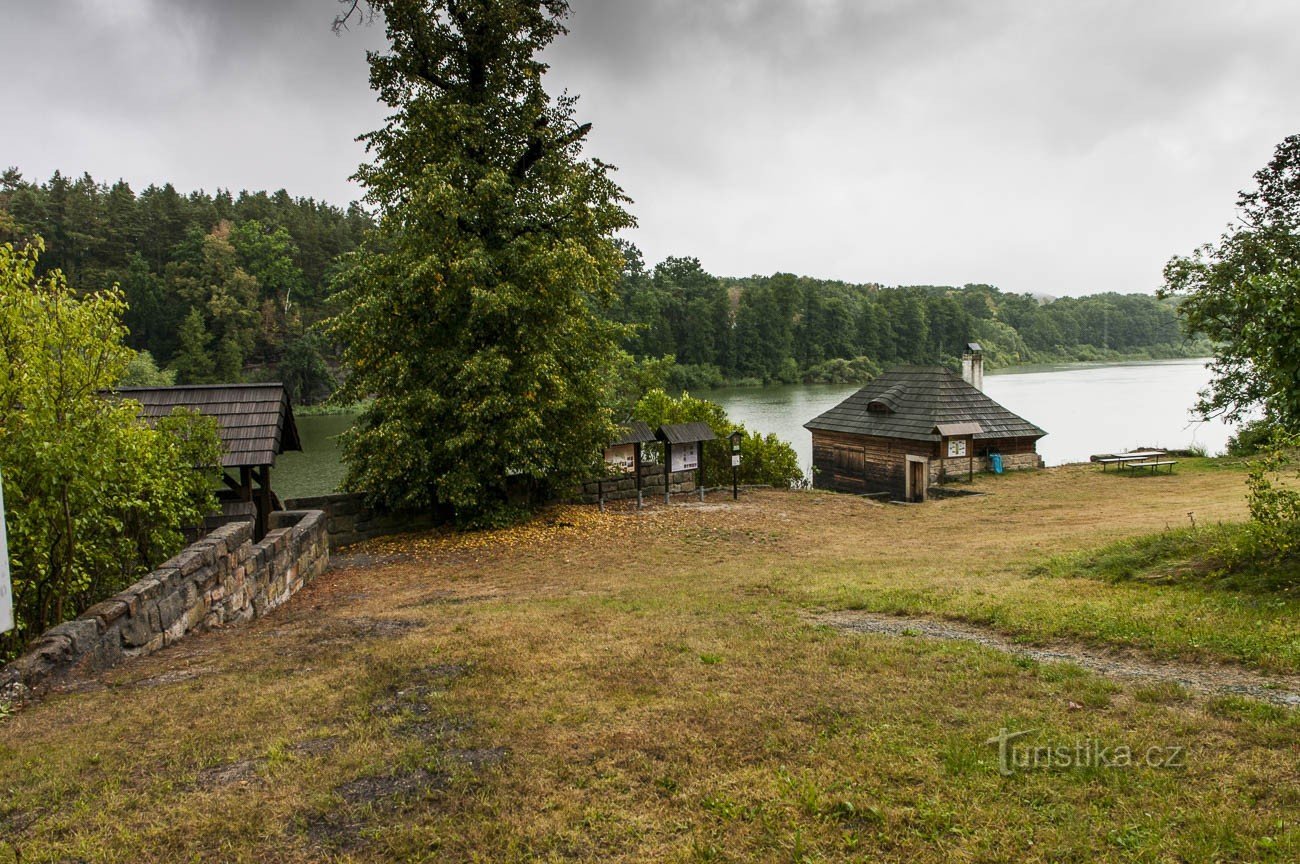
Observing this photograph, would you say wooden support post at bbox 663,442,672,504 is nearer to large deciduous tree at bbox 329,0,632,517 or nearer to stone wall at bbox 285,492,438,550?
large deciduous tree at bbox 329,0,632,517

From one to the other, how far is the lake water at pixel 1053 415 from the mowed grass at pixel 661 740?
74.6ft

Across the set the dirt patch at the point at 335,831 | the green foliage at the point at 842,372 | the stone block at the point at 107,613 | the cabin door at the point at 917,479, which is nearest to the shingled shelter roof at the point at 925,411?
the cabin door at the point at 917,479

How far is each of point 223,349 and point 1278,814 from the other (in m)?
64.8

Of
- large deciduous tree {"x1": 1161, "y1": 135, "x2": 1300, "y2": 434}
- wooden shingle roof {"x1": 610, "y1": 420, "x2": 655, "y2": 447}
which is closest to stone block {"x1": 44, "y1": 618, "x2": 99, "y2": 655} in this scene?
wooden shingle roof {"x1": 610, "y1": 420, "x2": 655, "y2": 447}

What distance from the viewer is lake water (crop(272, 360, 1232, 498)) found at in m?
35.4

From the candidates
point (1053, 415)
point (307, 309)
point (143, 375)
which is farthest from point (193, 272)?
point (1053, 415)

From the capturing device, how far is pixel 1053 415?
1877 inches

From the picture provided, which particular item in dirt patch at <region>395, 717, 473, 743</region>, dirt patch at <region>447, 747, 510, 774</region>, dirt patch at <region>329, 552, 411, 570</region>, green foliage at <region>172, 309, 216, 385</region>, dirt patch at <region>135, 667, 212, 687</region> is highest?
green foliage at <region>172, 309, 216, 385</region>

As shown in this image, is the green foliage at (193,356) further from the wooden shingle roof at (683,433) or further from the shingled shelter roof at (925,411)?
the wooden shingle roof at (683,433)

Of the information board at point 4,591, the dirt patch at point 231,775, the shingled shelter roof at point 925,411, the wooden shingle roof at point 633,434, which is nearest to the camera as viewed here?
the information board at point 4,591

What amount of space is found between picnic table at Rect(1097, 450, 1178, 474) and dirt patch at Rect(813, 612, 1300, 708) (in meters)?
20.8

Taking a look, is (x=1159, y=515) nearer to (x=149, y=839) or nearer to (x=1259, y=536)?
(x=1259, y=536)

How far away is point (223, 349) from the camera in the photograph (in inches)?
2224

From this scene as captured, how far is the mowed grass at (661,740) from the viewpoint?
3195mm
